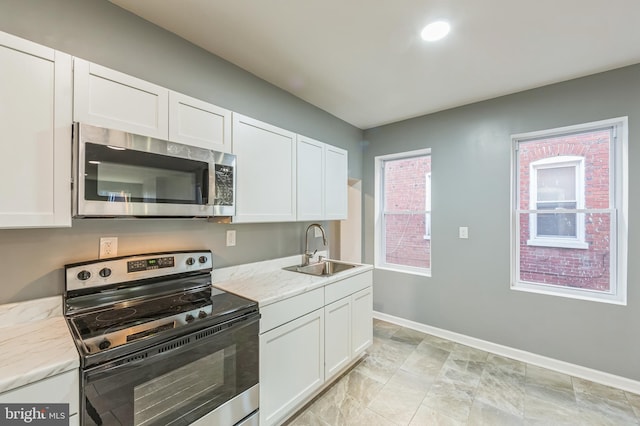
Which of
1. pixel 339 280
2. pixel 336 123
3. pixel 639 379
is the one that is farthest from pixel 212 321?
pixel 639 379

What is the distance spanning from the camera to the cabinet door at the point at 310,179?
2.38 metres

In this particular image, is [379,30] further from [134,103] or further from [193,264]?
[193,264]

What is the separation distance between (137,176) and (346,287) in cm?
172

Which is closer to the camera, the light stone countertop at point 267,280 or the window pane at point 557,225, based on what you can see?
the light stone countertop at point 267,280

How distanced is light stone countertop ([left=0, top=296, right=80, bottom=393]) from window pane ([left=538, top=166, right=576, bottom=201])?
368 centimetres

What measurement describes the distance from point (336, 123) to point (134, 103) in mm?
2407

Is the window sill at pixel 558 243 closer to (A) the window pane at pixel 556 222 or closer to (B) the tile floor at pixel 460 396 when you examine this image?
(A) the window pane at pixel 556 222

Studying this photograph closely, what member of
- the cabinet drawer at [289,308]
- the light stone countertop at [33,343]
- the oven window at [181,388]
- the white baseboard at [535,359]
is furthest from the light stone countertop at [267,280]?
the white baseboard at [535,359]

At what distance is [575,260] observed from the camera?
253 cm

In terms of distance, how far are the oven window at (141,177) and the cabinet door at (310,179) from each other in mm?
916

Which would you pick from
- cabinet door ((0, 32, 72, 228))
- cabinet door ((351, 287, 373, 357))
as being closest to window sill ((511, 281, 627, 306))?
cabinet door ((351, 287, 373, 357))

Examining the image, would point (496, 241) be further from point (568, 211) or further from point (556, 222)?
point (568, 211)

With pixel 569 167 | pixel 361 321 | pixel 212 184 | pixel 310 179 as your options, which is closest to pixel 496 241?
pixel 569 167

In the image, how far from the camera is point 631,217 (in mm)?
2217
